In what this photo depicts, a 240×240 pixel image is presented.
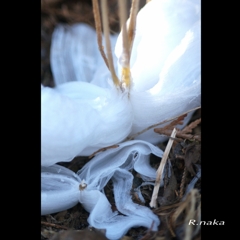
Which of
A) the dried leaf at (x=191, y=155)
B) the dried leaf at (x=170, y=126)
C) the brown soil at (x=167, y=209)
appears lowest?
the brown soil at (x=167, y=209)

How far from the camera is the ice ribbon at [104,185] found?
2.22 feet

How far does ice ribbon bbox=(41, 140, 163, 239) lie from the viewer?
675mm

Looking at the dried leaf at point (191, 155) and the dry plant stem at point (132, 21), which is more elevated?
the dry plant stem at point (132, 21)

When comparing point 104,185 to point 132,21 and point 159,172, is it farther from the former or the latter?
point 132,21

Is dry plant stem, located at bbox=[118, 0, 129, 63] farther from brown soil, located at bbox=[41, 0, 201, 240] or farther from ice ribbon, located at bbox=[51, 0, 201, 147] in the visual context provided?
brown soil, located at bbox=[41, 0, 201, 240]

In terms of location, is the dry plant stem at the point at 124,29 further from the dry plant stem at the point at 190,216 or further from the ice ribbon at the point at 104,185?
the dry plant stem at the point at 190,216

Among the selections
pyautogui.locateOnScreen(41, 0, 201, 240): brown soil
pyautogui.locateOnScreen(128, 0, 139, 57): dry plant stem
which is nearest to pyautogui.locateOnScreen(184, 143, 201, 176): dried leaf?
pyautogui.locateOnScreen(41, 0, 201, 240): brown soil

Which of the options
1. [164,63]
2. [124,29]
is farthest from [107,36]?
[164,63]

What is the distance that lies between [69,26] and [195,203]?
0.76 metres

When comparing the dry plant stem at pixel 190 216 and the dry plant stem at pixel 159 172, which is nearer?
the dry plant stem at pixel 190 216

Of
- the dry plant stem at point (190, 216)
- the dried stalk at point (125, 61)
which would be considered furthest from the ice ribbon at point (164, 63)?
the dry plant stem at point (190, 216)

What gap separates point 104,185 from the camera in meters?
0.74
